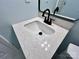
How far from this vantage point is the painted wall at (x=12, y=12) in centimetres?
115

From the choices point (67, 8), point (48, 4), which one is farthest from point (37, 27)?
point (67, 8)

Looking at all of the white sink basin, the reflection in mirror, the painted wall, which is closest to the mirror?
the reflection in mirror

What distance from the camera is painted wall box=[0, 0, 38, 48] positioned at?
1149mm

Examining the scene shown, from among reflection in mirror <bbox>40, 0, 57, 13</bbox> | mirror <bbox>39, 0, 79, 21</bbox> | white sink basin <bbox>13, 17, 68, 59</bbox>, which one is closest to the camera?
white sink basin <bbox>13, 17, 68, 59</bbox>

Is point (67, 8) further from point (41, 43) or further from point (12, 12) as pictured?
point (12, 12)

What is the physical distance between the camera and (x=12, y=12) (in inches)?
48.6

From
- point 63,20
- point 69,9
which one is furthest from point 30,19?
point 69,9

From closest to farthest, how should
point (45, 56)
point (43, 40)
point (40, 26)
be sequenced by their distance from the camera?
point (45, 56), point (43, 40), point (40, 26)

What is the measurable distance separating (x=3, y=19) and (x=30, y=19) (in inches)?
20.1

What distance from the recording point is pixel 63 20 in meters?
1.21

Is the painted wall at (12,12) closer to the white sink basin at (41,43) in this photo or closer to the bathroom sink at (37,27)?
the bathroom sink at (37,27)

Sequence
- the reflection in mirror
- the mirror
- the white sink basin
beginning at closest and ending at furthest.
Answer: the white sink basin
the mirror
the reflection in mirror

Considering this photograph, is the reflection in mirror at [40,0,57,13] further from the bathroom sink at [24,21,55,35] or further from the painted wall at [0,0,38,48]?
the bathroom sink at [24,21,55,35]

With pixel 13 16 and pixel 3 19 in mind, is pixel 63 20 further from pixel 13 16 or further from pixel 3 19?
pixel 3 19
